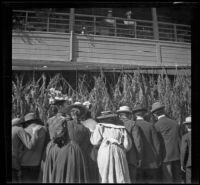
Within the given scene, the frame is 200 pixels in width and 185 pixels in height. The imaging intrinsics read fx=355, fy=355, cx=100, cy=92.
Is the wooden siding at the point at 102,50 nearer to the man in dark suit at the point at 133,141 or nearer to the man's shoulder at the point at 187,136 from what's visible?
the man in dark suit at the point at 133,141

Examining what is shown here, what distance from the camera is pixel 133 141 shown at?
438 centimetres

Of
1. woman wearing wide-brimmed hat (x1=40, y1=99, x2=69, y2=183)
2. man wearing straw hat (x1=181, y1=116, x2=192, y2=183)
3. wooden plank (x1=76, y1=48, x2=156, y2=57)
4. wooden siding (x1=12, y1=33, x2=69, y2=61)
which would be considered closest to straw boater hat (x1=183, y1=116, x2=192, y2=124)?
man wearing straw hat (x1=181, y1=116, x2=192, y2=183)

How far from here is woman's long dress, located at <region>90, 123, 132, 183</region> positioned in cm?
423

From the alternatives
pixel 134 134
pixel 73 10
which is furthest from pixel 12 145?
pixel 73 10

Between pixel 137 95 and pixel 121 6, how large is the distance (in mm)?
1125

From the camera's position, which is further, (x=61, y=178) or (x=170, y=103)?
(x=170, y=103)

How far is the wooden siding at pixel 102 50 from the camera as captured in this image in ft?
14.8

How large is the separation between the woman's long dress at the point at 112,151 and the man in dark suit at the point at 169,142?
447 millimetres

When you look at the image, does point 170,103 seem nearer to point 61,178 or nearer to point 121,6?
point 121,6

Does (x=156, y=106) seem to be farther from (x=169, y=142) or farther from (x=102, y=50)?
(x=102, y=50)

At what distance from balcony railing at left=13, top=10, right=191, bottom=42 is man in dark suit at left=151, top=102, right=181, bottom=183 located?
931mm

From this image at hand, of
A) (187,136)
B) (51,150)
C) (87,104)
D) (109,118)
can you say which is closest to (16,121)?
(51,150)

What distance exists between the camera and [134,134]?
439 centimetres

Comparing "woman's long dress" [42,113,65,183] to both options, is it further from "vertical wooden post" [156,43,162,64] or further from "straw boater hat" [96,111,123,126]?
"vertical wooden post" [156,43,162,64]
